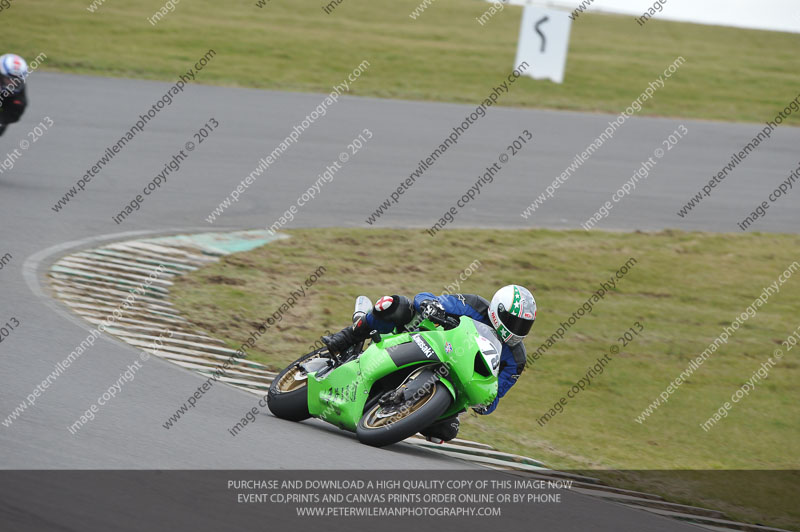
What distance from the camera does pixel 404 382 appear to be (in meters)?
7.20

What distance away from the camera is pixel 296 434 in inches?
284

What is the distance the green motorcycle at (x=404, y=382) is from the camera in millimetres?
7031

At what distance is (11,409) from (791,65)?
33.3 meters

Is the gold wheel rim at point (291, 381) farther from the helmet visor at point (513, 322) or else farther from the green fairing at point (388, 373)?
the helmet visor at point (513, 322)

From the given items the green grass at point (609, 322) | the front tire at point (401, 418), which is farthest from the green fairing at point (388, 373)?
the green grass at point (609, 322)

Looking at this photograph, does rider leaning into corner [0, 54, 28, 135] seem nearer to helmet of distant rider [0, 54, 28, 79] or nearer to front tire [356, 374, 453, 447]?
helmet of distant rider [0, 54, 28, 79]

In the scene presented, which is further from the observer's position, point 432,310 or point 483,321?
point 483,321

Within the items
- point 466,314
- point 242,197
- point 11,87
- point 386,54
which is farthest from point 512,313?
point 386,54

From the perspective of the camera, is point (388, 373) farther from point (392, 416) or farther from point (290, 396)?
point (290, 396)

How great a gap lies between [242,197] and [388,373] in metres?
8.43

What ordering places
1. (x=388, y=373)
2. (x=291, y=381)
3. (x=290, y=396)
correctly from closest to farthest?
(x=388, y=373)
(x=290, y=396)
(x=291, y=381)

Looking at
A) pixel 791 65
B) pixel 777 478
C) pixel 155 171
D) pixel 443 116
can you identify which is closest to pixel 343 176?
pixel 155 171

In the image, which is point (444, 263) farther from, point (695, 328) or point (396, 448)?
point (396, 448)

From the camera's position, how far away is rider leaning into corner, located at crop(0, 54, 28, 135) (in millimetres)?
13375
